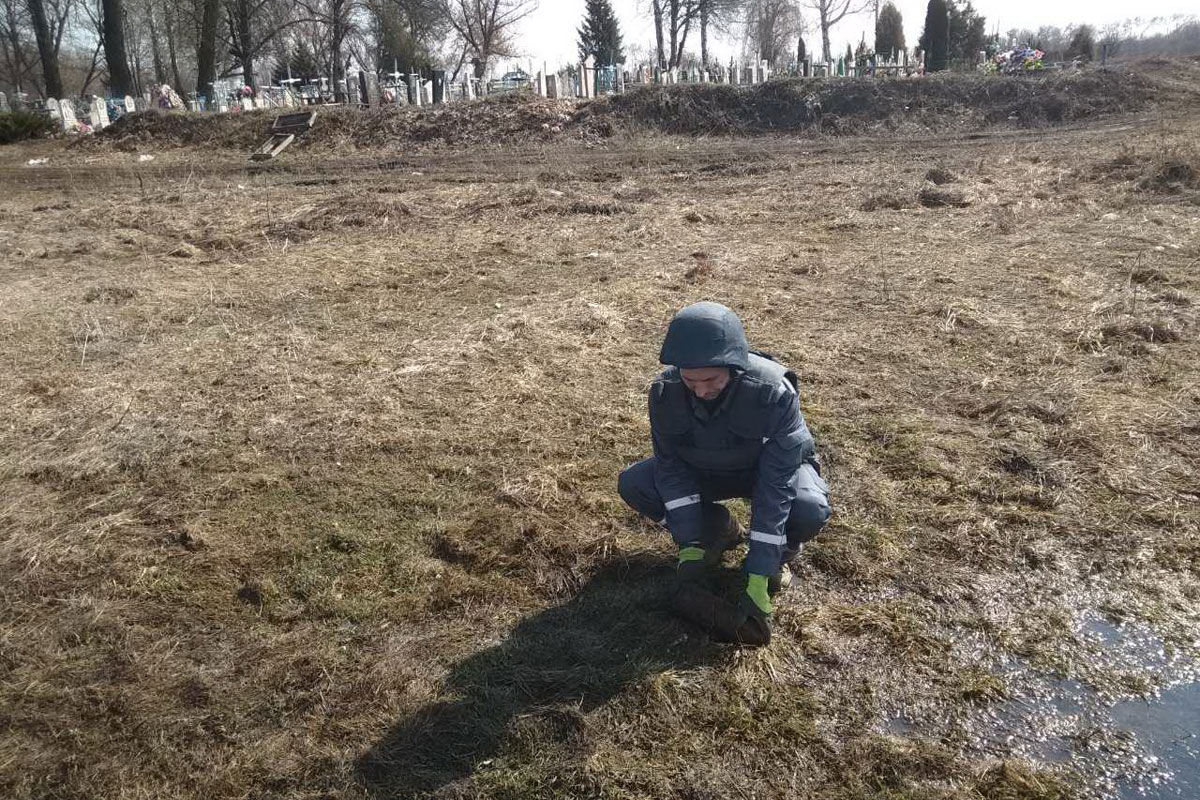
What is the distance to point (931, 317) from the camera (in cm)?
604

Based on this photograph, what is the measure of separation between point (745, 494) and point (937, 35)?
123 feet

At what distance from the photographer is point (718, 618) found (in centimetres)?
277

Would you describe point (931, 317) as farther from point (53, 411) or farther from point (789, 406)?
point (53, 411)

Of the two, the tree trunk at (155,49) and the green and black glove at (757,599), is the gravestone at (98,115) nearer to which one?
the tree trunk at (155,49)

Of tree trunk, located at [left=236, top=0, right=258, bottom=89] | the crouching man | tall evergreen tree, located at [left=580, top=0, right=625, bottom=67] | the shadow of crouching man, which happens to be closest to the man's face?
the crouching man

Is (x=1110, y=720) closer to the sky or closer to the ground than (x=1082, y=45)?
closer to the ground

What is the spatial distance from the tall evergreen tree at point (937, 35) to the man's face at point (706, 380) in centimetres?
3618

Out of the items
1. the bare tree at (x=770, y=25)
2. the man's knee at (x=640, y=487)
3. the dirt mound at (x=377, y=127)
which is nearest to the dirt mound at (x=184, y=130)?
the dirt mound at (x=377, y=127)

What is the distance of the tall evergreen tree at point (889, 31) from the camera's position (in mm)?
36531

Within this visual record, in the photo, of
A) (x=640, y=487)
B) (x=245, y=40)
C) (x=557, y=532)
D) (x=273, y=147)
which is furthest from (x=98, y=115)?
(x=640, y=487)

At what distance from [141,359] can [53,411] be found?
2.90ft

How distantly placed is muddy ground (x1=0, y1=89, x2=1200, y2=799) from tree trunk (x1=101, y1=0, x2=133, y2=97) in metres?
23.3

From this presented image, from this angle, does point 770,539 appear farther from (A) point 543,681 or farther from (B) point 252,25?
(B) point 252,25

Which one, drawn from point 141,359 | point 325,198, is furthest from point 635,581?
point 325,198
